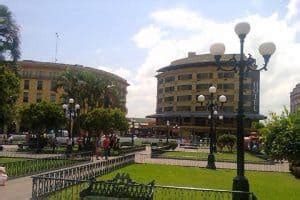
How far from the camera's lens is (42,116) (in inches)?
1660

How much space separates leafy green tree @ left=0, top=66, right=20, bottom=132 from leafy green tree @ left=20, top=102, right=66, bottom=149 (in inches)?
279

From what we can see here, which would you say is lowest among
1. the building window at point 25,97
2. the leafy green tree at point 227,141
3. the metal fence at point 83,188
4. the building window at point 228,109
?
the metal fence at point 83,188

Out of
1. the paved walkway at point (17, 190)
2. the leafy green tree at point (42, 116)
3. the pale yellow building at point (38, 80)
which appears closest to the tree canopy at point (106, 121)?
the leafy green tree at point (42, 116)

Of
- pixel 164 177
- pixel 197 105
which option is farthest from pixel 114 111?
pixel 197 105

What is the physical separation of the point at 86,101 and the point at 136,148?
1491 centimetres

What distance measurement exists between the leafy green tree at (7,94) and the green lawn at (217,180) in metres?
10.6

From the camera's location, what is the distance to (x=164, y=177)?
2316 cm

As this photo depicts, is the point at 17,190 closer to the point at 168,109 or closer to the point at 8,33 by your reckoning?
the point at 8,33

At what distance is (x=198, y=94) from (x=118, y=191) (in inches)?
3566

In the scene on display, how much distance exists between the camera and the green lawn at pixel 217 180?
18814 millimetres

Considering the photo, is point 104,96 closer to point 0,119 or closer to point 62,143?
point 62,143

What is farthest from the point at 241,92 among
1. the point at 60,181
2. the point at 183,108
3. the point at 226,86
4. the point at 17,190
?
the point at 183,108

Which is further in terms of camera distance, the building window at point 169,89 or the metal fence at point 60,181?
the building window at point 169,89

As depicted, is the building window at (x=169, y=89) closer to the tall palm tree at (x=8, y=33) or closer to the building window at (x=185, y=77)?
the building window at (x=185, y=77)
